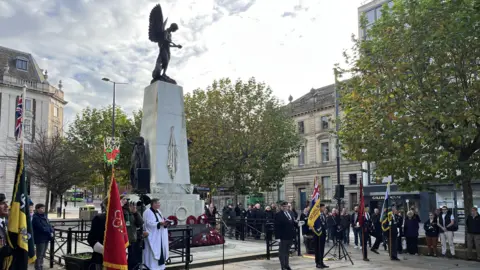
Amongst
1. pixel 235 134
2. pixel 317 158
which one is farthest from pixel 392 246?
pixel 317 158

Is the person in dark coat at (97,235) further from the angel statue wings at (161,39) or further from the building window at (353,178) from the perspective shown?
the building window at (353,178)

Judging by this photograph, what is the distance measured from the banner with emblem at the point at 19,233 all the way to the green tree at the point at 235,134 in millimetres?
24399

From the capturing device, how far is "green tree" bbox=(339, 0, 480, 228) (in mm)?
14875

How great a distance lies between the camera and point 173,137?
1695 centimetres

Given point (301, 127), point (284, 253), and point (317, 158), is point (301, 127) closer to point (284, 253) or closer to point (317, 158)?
point (317, 158)

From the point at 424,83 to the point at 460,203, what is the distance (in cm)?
2254

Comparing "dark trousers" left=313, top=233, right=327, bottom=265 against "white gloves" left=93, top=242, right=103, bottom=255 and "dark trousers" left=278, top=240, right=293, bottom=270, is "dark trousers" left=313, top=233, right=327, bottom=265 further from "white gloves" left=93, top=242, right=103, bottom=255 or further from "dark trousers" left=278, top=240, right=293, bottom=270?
"white gloves" left=93, top=242, right=103, bottom=255

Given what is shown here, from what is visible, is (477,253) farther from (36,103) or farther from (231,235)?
(36,103)

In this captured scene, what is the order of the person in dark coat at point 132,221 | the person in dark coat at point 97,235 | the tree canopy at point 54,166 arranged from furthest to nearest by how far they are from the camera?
the tree canopy at point 54,166, the person in dark coat at point 132,221, the person in dark coat at point 97,235

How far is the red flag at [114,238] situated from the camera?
680 centimetres

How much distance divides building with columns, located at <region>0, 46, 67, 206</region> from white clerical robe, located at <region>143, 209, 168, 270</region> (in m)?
48.3

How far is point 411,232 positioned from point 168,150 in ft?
31.3

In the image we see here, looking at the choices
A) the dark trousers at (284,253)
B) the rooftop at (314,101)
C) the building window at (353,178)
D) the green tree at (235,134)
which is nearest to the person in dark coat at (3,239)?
the dark trousers at (284,253)

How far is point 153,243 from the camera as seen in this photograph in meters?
9.70
